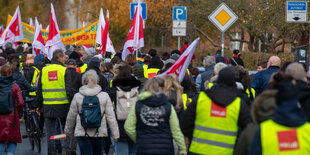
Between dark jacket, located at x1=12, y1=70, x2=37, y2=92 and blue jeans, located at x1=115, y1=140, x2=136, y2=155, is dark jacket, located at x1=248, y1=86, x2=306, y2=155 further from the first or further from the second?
dark jacket, located at x1=12, y1=70, x2=37, y2=92

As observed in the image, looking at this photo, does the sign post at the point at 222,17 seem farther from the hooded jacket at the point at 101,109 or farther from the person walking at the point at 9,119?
the hooded jacket at the point at 101,109

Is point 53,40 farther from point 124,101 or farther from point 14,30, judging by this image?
point 14,30

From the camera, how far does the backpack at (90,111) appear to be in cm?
786

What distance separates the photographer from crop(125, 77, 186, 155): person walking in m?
6.36

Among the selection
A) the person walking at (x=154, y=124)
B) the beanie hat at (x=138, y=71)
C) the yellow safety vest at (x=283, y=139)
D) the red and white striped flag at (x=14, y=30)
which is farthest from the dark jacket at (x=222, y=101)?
the red and white striped flag at (x=14, y=30)

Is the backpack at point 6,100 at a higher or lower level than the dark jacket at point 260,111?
lower

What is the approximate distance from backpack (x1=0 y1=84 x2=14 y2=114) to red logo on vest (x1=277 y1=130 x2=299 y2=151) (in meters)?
5.17

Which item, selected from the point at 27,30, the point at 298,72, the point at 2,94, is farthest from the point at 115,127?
the point at 27,30

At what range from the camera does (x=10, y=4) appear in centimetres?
6122

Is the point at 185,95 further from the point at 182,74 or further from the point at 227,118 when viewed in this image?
the point at 227,118

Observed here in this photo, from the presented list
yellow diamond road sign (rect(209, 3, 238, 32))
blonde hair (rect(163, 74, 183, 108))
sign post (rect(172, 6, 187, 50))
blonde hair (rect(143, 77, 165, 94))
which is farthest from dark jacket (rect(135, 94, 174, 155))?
sign post (rect(172, 6, 187, 50))

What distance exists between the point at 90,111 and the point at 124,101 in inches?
22.8

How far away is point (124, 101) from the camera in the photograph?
825cm

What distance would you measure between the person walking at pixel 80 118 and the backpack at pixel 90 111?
0.10ft
